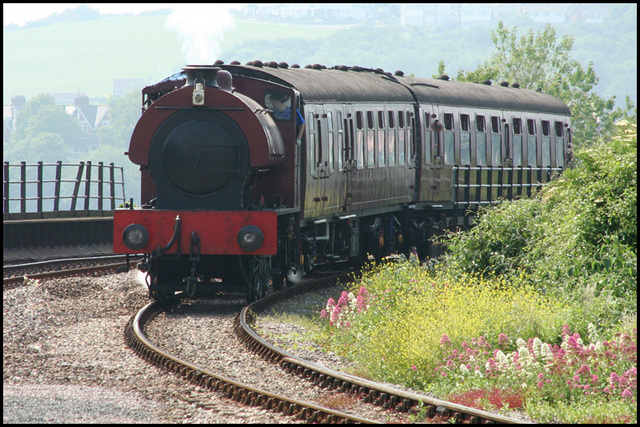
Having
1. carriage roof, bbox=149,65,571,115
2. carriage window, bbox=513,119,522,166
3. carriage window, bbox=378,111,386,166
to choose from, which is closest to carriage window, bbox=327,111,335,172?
carriage roof, bbox=149,65,571,115

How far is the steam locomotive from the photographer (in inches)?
528

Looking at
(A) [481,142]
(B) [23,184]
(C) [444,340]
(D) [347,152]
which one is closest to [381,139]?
(D) [347,152]

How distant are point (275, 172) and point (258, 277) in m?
1.60

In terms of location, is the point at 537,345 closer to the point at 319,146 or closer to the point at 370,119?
the point at 319,146

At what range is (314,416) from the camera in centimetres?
763

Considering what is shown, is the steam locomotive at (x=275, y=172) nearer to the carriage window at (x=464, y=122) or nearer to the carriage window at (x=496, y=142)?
the carriage window at (x=464, y=122)

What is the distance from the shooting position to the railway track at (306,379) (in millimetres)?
7566

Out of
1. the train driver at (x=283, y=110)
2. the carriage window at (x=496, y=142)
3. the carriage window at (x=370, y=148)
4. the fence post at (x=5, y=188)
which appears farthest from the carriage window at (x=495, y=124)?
the fence post at (x=5, y=188)

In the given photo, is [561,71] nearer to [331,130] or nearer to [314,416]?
[331,130]

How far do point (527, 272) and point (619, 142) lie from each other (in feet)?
7.46

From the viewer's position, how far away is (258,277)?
559 inches

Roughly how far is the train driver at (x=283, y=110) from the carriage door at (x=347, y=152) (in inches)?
88.5

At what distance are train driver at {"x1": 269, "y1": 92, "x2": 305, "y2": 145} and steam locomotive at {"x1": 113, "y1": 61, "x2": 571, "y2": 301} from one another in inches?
0.7

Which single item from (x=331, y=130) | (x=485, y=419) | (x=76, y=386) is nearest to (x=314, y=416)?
(x=485, y=419)
